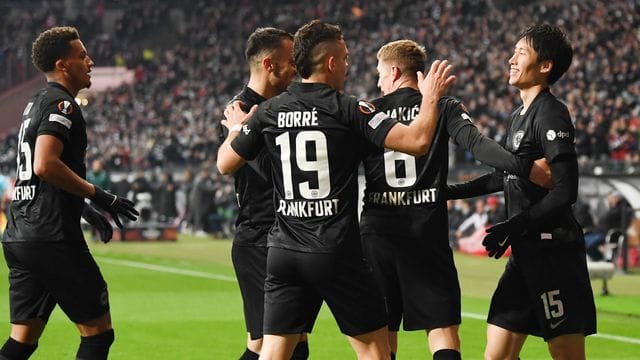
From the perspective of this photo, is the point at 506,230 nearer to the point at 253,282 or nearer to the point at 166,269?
the point at 253,282

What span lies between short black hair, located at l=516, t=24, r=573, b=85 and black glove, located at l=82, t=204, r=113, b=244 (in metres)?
3.00

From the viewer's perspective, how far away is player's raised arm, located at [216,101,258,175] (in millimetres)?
6973

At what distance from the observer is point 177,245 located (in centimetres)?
2989

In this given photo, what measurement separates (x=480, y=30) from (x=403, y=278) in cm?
3696

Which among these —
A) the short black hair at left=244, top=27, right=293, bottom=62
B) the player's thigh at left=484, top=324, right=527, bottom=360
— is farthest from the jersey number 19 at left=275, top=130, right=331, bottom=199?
the player's thigh at left=484, top=324, right=527, bottom=360

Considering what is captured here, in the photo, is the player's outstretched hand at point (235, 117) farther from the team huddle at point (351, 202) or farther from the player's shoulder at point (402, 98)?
the player's shoulder at point (402, 98)

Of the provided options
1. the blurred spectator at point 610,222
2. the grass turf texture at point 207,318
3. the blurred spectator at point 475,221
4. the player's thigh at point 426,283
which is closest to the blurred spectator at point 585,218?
the blurred spectator at point 610,222

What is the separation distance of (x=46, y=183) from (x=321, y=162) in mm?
2013

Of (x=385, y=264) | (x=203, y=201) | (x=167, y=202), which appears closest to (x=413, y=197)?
(x=385, y=264)

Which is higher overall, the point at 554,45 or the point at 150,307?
the point at 554,45

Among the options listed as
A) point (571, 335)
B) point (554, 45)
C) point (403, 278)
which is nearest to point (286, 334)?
point (403, 278)

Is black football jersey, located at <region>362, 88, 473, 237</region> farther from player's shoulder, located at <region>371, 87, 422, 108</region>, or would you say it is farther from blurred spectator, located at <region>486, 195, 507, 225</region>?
blurred spectator, located at <region>486, 195, 507, 225</region>

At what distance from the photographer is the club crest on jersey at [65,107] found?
7.66 m

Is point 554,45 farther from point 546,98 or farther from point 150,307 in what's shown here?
point 150,307
